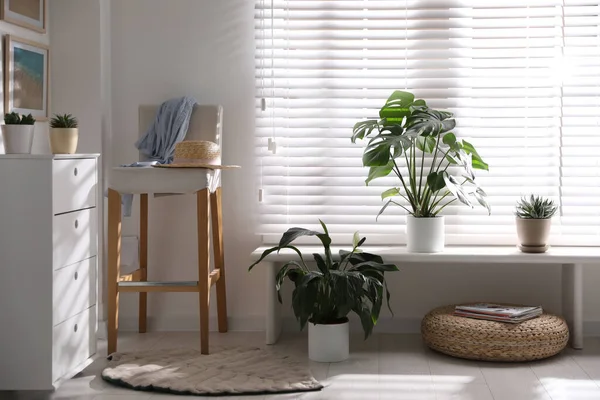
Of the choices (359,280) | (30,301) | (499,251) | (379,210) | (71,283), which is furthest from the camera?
(379,210)

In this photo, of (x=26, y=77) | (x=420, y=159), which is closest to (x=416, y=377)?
(x=420, y=159)

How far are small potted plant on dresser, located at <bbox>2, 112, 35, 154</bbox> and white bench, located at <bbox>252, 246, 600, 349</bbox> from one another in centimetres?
116

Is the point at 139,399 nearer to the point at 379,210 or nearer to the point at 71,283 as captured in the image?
the point at 71,283

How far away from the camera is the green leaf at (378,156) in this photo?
3596mm

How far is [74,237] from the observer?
10.2 feet

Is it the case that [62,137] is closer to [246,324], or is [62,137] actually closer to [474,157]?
[246,324]

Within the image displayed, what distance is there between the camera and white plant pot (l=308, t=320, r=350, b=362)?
3.48 metres

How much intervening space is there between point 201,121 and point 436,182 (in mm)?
1173

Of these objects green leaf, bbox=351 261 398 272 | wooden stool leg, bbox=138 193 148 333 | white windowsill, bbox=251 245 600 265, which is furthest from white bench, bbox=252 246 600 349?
wooden stool leg, bbox=138 193 148 333

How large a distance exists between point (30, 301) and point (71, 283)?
216 mm

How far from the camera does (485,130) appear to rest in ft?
13.1

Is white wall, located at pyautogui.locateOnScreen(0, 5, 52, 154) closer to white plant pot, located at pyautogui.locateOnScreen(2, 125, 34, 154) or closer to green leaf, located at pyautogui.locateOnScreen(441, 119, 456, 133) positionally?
white plant pot, located at pyautogui.locateOnScreen(2, 125, 34, 154)

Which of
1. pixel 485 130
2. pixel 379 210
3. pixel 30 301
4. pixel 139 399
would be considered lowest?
pixel 139 399

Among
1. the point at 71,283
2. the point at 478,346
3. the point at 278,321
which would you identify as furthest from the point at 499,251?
the point at 71,283
